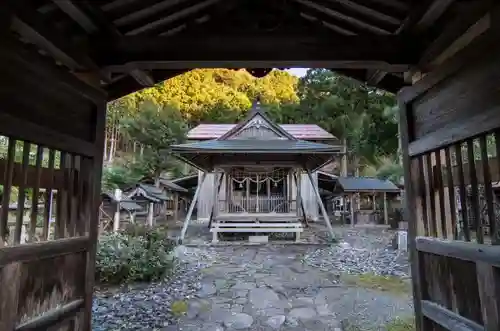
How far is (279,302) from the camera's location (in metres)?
5.59

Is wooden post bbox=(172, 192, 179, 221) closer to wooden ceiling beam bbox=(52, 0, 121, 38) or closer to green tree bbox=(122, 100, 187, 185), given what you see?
green tree bbox=(122, 100, 187, 185)

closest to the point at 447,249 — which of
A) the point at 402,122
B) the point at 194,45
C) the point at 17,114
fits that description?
the point at 402,122

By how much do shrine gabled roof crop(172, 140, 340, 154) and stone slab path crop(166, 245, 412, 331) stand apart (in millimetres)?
4601

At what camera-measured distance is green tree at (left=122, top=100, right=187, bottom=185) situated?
22.2 m

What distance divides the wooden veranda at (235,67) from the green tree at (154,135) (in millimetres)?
19699

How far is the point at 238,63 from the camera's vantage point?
8.55 feet

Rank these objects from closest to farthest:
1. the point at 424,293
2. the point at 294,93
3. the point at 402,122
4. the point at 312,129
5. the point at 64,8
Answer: the point at 64,8
the point at 424,293
the point at 402,122
the point at 312,129
the point at 294,93

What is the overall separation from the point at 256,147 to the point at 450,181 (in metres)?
10.6

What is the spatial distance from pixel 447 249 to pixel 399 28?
60.7 inches

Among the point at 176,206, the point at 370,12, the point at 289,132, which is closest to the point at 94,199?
the point at 370,12

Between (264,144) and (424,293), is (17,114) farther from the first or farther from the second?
(264,144)

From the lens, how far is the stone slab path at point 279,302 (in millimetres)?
4626

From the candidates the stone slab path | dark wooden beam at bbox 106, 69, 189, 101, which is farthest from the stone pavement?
dark wooden beam at bbox 106, 69, 189, 101

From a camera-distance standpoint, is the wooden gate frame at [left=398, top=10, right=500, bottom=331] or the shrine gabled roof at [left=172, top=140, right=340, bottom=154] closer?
the wooden gate frame at [left=398, top=10, right=500, bottom=331]
